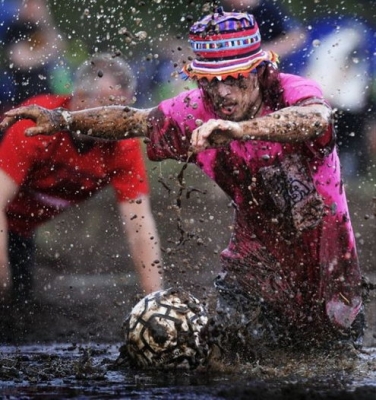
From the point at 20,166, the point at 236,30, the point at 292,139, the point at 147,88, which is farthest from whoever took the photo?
the point at 147,88

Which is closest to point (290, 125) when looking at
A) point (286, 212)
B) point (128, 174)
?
point (286, 212)

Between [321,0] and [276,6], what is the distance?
59cm

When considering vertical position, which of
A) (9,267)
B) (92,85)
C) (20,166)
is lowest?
(9,267)

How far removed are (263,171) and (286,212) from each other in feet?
0.96

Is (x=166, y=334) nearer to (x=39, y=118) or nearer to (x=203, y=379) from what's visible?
(x=203, y=379)

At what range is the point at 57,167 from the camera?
9.27m

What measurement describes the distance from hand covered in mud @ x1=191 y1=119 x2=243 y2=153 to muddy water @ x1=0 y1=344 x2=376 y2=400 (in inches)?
50.9

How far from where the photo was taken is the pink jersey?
704cm

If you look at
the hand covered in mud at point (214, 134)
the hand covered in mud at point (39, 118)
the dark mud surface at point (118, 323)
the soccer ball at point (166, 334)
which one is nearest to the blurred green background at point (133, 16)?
the dark mud surface at point (118, 323)

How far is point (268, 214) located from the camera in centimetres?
722

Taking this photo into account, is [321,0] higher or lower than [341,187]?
higher

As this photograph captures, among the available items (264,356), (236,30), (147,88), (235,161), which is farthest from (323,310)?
(147,88)

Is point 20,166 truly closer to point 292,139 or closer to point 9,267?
point 9,267

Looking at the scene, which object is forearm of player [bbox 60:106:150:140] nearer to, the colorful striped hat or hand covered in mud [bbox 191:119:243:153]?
the colorful striped hat
